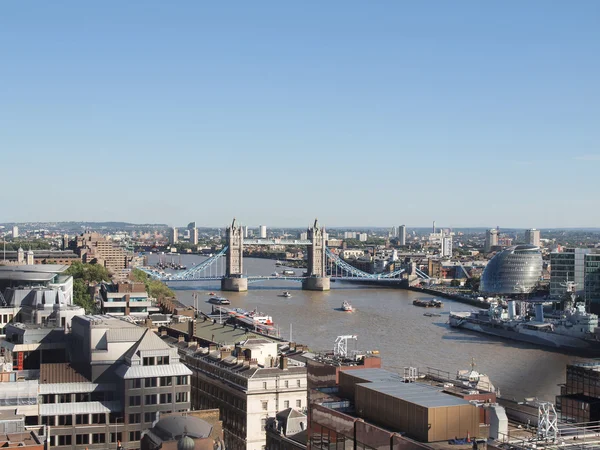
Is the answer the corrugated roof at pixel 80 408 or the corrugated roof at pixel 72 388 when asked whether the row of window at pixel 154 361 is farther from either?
the corrugated roof at pixel 80 408

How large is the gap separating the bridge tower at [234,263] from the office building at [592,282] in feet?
94.3

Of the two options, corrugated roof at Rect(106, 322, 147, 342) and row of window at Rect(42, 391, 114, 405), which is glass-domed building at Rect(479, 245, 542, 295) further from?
row of window at Rect(42, 391, 114, 405)

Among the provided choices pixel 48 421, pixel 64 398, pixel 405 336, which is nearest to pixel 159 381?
pixel 64 398

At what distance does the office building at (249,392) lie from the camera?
19828 millimetres

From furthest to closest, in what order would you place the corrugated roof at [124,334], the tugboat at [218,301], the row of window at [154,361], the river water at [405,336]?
the tugboat at [218,301] < the river water at [405,336] < the corrugated roof at [124,334] < the row of window at [154,361]

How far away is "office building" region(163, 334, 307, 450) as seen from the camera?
19.8 m

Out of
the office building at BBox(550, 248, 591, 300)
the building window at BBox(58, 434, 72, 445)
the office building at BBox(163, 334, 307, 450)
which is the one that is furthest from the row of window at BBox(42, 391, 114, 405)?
the office building at BBox(550, 248, 591, 300)

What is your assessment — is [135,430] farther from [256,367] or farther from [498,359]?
[498,359]

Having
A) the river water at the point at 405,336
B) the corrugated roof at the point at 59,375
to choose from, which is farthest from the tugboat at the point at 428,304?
the corrugated roof at the point at 59,375

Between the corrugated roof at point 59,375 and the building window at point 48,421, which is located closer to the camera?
the building window at point 48,421

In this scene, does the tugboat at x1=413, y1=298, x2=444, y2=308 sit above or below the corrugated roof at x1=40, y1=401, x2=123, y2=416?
below

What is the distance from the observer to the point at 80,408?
1770 cm

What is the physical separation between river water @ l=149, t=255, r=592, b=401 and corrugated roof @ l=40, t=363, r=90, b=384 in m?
9.16

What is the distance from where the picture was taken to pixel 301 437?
15.9 m
